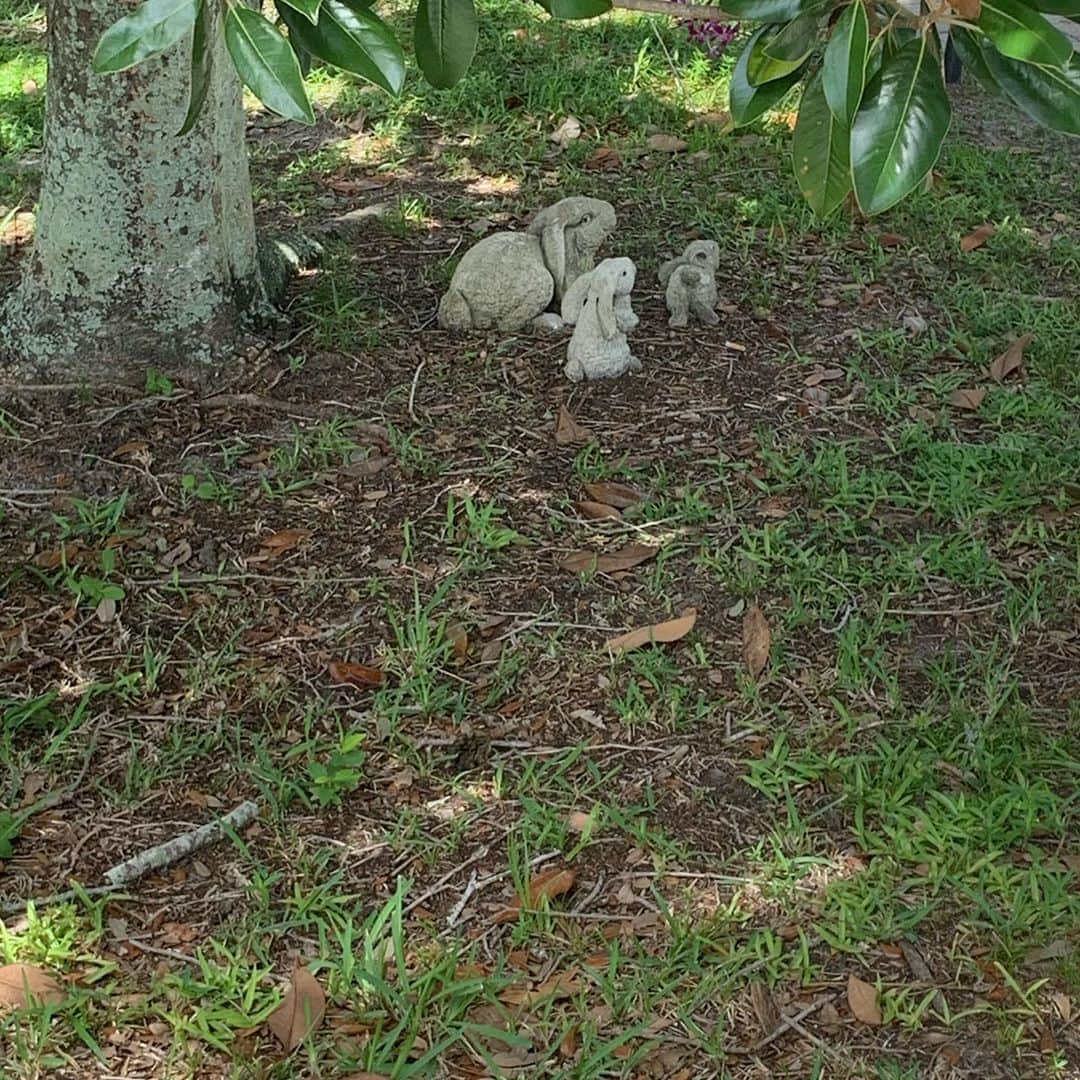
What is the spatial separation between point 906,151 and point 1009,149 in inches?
175

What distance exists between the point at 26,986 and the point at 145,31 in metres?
1.69

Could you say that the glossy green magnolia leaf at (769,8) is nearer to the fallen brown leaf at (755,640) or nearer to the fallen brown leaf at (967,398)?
the fallen brown leaf at (755,640)

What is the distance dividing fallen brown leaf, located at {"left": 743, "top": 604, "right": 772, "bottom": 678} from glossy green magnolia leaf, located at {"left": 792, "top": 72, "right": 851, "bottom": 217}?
1597 mm

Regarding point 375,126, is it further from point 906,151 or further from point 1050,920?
point 906,151

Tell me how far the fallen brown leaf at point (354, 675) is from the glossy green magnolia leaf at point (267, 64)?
185 cm

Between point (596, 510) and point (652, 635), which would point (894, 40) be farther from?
point (596, 510)

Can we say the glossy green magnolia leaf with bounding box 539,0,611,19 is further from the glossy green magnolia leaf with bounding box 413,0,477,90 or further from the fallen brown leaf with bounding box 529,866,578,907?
the fallen brown leaf with bounding box 529,866,578,907

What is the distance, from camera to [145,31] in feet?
4.58

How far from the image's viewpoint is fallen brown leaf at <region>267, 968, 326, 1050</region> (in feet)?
7.98

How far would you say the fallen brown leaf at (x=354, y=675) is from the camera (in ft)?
10.4

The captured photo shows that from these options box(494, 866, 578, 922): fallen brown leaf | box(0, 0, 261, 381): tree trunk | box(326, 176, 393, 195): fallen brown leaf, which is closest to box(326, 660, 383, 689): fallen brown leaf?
box(494, 866, 578, 922): fallen brown leaf

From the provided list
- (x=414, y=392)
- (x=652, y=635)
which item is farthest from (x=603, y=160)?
(x=652, y=635)

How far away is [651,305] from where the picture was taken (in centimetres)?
452

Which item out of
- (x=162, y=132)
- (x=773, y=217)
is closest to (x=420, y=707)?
(x=162, y=132)
